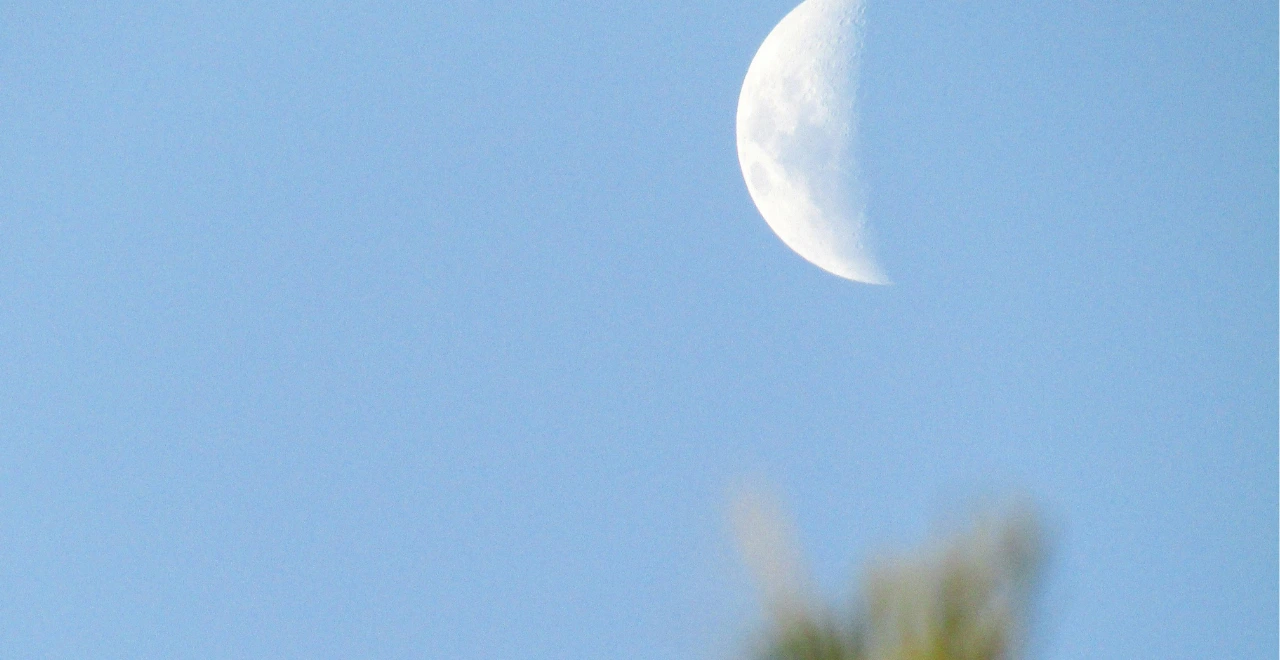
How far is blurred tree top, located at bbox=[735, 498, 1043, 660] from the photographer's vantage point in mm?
3084

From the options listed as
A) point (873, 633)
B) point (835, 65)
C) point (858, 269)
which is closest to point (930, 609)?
point (873, 633)

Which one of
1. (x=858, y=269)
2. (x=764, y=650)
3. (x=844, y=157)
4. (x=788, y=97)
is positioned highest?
(x=788, y=97)

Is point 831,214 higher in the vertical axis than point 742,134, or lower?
lower

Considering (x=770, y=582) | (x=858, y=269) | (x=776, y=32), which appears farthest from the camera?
(x=776, y=32)

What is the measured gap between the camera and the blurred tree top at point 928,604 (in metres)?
3.08

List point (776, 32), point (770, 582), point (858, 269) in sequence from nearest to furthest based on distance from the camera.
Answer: point (770, 582) < point (858, 269) < point (776, 32)

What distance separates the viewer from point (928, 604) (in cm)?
315

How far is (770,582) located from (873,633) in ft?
1.27

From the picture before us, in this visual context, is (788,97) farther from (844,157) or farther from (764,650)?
(764,650)

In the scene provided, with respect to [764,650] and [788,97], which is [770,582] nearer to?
[764,650]

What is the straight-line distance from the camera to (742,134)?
37.2ft

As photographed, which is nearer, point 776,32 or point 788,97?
point 788,97

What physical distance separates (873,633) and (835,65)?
8.16 m

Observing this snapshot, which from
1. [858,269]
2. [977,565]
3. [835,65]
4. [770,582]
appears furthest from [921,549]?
[835,65]
